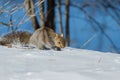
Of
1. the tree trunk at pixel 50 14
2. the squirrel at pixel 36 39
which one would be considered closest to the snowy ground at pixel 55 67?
the squirrel at pixel 36 39

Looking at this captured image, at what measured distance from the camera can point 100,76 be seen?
152 centimetres

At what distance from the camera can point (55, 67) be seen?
1.74 meters

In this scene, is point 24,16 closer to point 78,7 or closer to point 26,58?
point 26,58

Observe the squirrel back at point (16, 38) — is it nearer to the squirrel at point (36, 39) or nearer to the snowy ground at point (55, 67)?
the squirrel at point (36, 39)

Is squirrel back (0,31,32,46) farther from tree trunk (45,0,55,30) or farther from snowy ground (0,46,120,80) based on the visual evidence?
tree trunk (45,0,55,30)

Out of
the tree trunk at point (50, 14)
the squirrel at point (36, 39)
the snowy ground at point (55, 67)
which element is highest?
the tree trunk at point (50, 14)

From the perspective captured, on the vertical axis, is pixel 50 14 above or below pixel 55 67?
above

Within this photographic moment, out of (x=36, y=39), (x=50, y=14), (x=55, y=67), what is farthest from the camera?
(x=50, y=14)

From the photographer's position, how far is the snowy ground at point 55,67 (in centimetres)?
Answer: 150

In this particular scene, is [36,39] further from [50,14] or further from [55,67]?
[50,14]

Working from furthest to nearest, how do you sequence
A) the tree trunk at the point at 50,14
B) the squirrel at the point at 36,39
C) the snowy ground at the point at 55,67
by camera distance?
the tree trunk at the point at 50,14
the squirrel at the point at 36,39
the snowy ground at the point at 55,67

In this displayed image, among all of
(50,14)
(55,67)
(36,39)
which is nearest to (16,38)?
(36,39)

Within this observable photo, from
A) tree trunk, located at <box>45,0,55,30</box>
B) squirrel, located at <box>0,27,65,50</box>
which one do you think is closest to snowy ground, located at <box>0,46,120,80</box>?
squirrel, located at <box>0,27,65,50</box>

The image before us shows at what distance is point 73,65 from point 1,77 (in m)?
0.46
